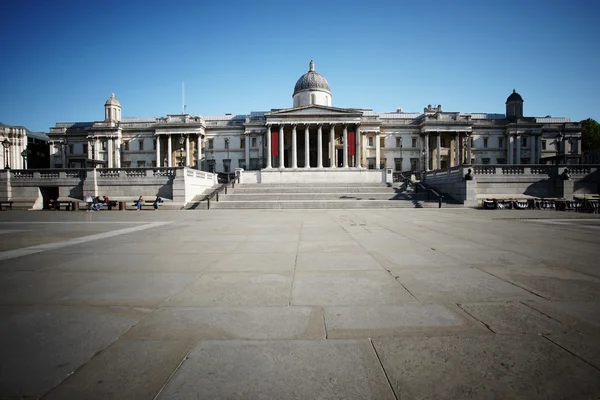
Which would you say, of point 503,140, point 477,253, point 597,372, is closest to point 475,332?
point 597,372

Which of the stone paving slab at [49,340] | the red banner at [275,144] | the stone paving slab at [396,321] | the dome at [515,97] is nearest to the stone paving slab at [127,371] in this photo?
the stone paving slab at [49,340]

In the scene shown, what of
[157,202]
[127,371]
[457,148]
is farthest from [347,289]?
[457,148]

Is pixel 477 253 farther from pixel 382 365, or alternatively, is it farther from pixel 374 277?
pixel 382 365

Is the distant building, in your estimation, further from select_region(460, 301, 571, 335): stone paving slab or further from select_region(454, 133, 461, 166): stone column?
select_region(454, 133, 461, 166): stone column

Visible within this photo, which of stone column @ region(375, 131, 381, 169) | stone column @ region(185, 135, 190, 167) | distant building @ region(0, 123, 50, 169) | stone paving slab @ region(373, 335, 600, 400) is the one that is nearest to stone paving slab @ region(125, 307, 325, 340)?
stone paving slab @ region(373, 335, 600, 400)

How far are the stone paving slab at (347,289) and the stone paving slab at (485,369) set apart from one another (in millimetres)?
1169

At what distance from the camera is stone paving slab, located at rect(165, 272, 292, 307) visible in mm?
4035

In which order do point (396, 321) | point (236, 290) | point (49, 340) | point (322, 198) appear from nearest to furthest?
point (49, 340), point (396, 321), point (236, 290), point (322, 198)

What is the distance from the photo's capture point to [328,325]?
10.8 feet

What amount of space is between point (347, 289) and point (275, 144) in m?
52.3

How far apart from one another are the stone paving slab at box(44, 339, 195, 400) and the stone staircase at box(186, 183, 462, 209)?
79.5ft

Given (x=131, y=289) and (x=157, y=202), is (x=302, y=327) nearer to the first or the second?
(x=131, y=289)

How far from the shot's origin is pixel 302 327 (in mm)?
3266

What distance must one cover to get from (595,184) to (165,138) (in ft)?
227
